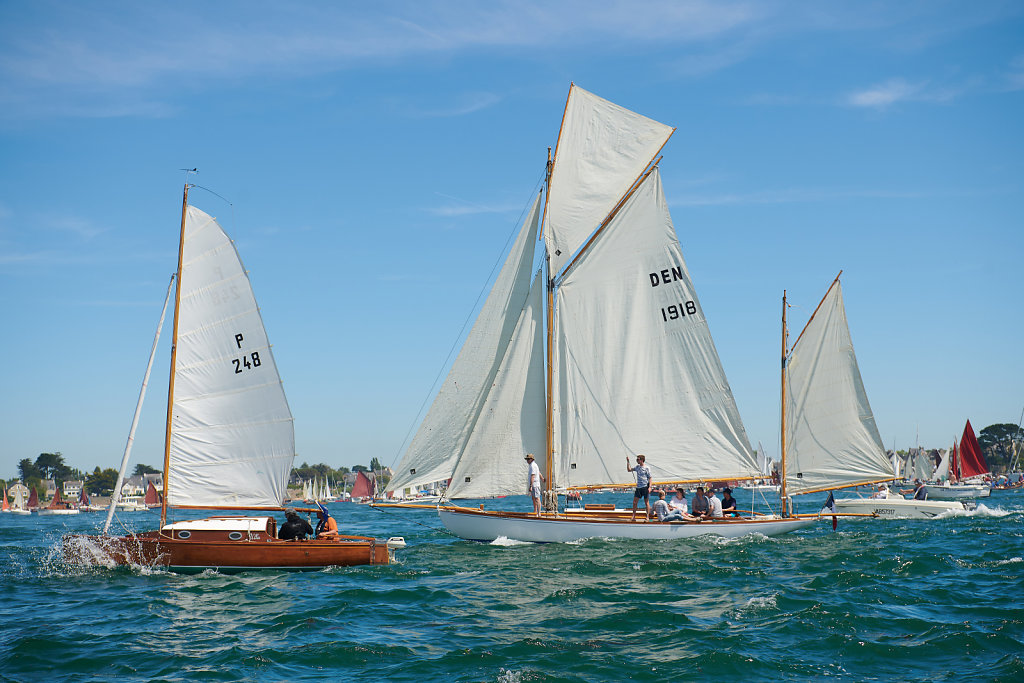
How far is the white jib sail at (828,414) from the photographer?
128 ft

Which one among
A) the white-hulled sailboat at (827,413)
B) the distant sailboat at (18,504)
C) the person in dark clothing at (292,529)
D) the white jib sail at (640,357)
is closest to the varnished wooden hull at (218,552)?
the person in dark clothing at (292,529)

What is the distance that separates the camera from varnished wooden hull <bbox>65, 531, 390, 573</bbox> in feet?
78.8

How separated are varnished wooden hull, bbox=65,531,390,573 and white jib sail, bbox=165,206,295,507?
1524mm

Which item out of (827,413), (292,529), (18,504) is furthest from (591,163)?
(18,504)

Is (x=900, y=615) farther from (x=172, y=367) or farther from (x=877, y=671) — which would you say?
(x=172, y=367)

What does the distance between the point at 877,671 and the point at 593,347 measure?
777 inches

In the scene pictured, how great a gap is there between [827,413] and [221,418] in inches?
1094

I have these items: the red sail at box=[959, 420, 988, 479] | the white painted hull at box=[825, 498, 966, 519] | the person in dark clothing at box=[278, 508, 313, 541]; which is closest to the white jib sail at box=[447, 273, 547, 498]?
the person in dark clothing at box=[278, 508, 313, 541]

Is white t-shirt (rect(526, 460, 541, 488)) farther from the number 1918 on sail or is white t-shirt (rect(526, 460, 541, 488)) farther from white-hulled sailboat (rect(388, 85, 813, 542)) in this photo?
the number 1918 on sail

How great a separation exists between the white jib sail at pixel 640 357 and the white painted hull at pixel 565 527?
2459mm

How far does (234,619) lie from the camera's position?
18.8 m

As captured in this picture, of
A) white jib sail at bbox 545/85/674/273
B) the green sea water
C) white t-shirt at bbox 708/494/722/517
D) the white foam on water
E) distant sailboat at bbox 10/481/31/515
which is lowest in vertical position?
distant sailboat at bbox 10/481/31/515

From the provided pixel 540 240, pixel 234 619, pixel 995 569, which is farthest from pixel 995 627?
pixel 540 240

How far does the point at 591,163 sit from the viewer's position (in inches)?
1315
